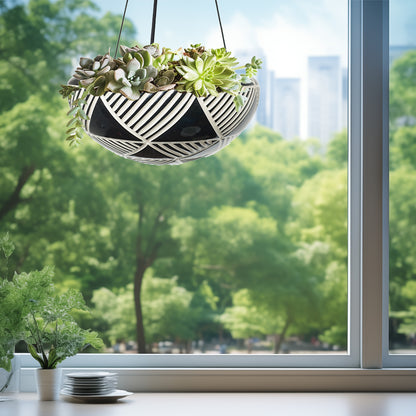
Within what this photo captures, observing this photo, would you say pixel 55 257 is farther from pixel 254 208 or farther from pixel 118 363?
pixel 254 208

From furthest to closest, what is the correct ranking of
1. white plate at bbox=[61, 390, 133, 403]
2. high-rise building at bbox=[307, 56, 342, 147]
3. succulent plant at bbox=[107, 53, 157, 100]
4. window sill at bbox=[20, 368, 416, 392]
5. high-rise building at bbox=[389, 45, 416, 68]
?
high-rise building at bbox=[307, 56, 342, 147] → high-rise building at bbox=[389, 45, 416, 68] → window sill at bbox=[20, 368, 416, 392] → white plate at bbox=[61, 390, 133, 403] → succulent plant at bbox=[107, 53, 157, 100]

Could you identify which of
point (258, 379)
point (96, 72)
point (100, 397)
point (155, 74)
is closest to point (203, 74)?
point (155, 74)

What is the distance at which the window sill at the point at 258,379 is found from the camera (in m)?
2.22

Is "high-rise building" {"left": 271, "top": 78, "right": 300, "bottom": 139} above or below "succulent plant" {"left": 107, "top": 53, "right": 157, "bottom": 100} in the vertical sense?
above

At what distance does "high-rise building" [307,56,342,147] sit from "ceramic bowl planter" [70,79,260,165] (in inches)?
55.8

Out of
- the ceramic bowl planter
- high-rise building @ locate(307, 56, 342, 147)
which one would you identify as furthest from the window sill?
the ceramic bowl planter

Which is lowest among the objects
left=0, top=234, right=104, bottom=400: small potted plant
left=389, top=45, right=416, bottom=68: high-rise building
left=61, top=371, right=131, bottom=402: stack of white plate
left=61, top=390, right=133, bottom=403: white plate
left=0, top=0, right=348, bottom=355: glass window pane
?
left=61, top=390, right=133, bottom=403: white plate

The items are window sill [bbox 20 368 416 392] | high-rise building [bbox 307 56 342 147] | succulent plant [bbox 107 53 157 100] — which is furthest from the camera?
high-rise building [bbox 307 56 342 147]

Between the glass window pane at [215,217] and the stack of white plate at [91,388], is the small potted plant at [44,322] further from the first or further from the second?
the glass window pane at [215,217]

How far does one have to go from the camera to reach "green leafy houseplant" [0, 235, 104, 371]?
2041 mm

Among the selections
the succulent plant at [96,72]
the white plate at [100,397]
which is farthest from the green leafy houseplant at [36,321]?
the succulent plant at [96,72]

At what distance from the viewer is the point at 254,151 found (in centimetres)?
275

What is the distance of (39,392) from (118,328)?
537 mm

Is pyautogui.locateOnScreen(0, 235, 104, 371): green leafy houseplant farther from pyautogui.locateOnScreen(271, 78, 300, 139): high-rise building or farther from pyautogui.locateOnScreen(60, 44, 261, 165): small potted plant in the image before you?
pyautogui.locateOnScreen(271, 78, 300, 139): high-rise building
